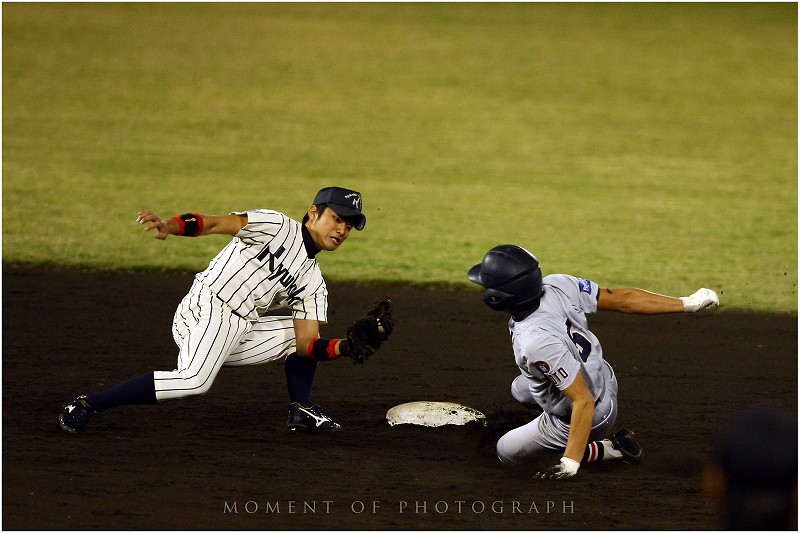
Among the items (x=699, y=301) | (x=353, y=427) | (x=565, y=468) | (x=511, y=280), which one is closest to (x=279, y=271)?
(x=353, y=427)

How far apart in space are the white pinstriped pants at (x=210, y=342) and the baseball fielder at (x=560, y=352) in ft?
4.63

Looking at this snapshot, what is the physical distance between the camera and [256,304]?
5820mm

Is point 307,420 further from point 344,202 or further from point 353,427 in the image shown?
point 344,202

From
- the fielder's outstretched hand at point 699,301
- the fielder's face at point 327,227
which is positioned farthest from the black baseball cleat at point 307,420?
the fielder's outstretched hand at point 699,301

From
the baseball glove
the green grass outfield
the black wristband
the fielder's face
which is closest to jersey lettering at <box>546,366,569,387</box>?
the baseball glove

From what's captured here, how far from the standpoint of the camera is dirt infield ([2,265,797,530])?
15.4ft

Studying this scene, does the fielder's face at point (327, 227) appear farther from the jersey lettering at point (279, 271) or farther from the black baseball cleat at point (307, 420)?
the black baseball cleat at point (307, 420)

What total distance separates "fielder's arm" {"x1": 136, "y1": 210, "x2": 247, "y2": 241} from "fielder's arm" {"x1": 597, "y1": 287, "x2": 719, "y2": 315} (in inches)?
75.5

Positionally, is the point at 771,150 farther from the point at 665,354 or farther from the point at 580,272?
the point at 665,354

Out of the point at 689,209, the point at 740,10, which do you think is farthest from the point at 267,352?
the point at 740,10

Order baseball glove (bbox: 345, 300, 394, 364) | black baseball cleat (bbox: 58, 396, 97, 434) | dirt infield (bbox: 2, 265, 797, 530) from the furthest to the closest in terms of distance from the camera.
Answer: black baseball cleat (bbox: 58, 396, 97, 434), baseball glove (bbox: 345, 300, 394, 364), dirt infield (bbox: 2, 265, 797, 530)

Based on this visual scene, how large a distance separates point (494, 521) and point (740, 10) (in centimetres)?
2617

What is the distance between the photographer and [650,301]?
5.10 meters

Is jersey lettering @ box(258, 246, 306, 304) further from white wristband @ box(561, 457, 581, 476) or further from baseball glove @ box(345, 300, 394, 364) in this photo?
white wristband @ box(561, 457, 581, 476)
